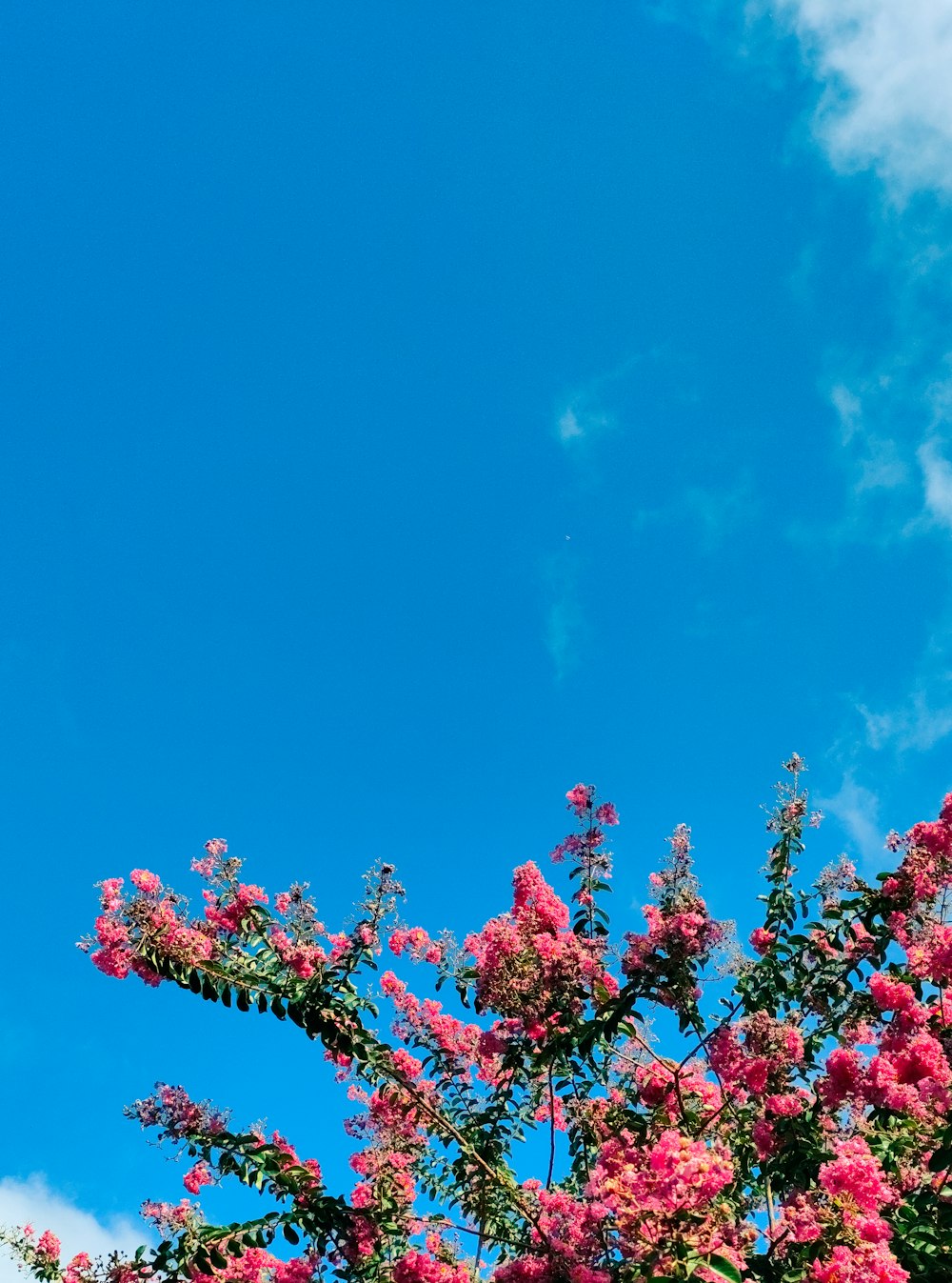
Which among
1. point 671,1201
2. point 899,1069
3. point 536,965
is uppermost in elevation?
Result: point 536,965

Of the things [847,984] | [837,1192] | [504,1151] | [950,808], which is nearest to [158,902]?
[504,1151]

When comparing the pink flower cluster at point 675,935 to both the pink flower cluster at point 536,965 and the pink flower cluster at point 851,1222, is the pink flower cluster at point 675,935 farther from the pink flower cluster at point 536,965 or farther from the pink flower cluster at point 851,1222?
the pink flower cluster at point 851,1222

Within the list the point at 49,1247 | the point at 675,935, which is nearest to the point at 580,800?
the point at 675,935

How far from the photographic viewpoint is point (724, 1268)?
3.12 meters

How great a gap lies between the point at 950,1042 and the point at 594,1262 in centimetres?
244

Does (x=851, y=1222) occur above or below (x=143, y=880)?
below

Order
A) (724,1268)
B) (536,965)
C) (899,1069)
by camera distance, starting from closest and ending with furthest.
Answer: (724,1268) < (899,1069) < (536,965)

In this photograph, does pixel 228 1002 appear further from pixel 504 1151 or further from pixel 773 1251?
pixel 773 1251

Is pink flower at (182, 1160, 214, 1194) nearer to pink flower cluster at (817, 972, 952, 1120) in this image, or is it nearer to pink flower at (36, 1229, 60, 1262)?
pink flower at (36, 1229, 60, 1262)

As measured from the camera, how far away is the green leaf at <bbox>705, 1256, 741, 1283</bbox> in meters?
3.08

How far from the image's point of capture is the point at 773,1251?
5.08 metres

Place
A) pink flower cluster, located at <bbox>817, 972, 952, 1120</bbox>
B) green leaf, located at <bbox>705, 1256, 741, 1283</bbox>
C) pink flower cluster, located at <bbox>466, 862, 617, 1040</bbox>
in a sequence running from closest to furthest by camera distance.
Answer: green leaf, located at <bbox>705, 1256, 741, 1283</bbox>
pink flower cluster, located at <bbox>817, 972, 952, 1120</bbox>
pink flower cluster, located at <bbox>466, 862, 617, 1040</bbox>

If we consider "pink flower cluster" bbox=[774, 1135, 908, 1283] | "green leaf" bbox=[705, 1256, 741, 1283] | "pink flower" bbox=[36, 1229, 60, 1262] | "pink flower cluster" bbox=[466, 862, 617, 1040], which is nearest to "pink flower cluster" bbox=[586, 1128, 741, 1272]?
"green leaf" bbox=[705, 1256, 741, 1283]

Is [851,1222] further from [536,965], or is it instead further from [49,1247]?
[49,1247]
